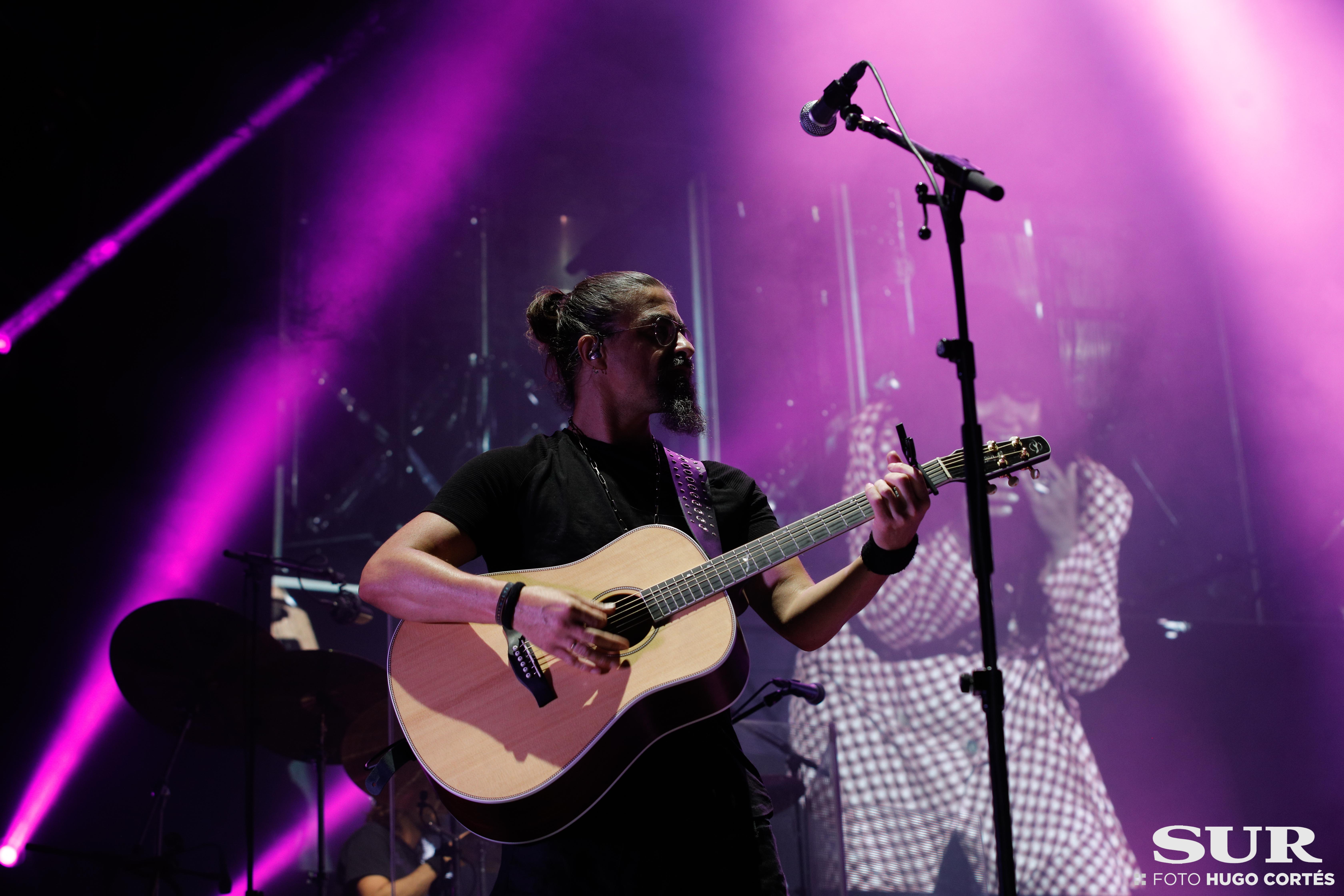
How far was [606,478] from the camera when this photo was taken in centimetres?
235

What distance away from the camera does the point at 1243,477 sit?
7.12 metres

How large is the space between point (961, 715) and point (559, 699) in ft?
16.5

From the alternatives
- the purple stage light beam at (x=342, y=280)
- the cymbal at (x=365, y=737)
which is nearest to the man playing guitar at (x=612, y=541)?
the cymbal at (x=365, y=737)

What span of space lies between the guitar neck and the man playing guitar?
0.11 meters

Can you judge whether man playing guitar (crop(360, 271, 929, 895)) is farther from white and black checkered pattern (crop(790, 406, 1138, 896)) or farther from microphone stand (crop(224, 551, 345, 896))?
white and black checkered pattern (crop(790, 406, 1138, 896))

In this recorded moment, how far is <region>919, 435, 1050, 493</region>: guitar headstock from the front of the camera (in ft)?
7.04

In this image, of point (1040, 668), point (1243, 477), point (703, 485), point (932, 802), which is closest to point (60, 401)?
point (703, 485)

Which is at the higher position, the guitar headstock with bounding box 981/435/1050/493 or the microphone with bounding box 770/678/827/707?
the guitar headstock with bounding box 981/435/1050/493

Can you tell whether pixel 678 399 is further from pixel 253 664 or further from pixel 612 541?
pixel 253 664

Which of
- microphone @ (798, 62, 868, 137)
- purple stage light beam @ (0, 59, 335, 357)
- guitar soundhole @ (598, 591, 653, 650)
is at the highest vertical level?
purple stage light beam @ (0, 59, 335, 357)

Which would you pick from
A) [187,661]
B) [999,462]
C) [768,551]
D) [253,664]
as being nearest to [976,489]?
[999,462]

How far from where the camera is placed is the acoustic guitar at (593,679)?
189 centimetres

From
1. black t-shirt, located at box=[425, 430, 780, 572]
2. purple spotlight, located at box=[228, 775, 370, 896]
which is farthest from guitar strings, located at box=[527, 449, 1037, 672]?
purple spotlight, located at box=[228, 775, 370, 896]

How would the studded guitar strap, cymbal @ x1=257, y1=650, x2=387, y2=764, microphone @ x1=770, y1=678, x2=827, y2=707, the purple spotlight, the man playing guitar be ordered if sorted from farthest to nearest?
the purple spotlight < cymbal @ x1=257, y1=650, x2=387, y2=764 < microphone @ x1=770, y1=678, x2=827, y2=707 < the studded guitar strap < the man playing guitar
